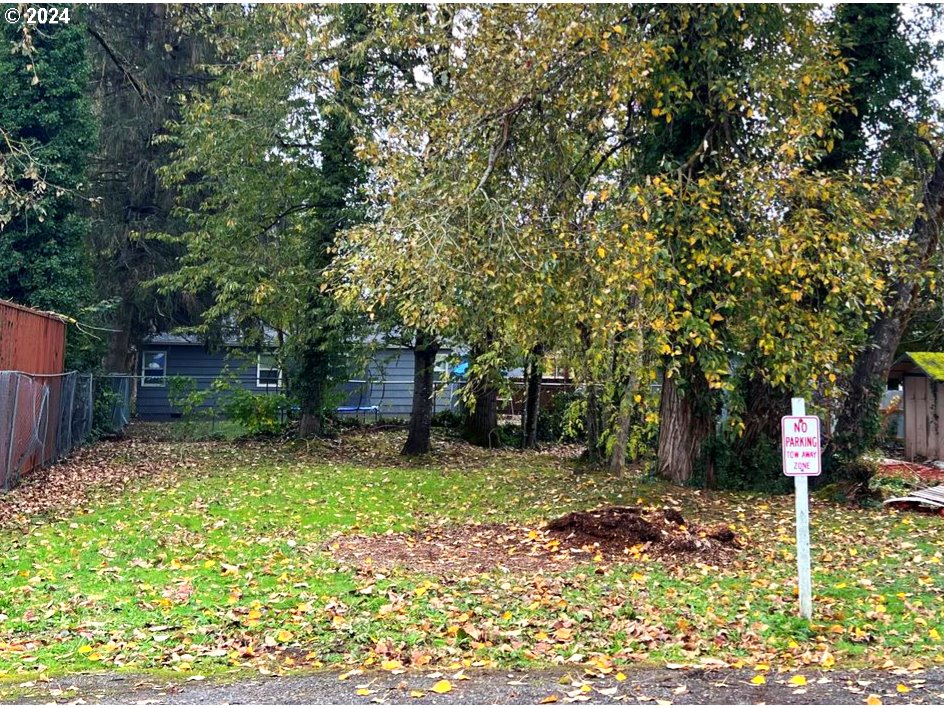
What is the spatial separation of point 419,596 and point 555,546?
2.24 m

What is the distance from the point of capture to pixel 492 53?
10.1 m

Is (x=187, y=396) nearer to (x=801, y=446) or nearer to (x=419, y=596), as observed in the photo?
(x=419, y=596)

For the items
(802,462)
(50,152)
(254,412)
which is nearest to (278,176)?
(50,152)

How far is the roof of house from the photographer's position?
17.6m

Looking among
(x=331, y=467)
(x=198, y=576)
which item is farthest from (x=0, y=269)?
(x=198, y=576)

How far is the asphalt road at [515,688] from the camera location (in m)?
4.42

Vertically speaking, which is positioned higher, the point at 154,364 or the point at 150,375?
the point at 154,364

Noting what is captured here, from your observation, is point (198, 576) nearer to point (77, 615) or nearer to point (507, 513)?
point (77, 615)

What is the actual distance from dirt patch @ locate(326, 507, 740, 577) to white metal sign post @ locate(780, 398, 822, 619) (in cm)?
192

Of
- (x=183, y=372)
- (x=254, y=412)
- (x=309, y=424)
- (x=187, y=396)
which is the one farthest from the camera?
(x=183, y=372)

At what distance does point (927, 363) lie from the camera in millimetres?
18094

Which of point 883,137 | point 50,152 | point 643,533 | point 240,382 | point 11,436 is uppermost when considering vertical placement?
point 50,152

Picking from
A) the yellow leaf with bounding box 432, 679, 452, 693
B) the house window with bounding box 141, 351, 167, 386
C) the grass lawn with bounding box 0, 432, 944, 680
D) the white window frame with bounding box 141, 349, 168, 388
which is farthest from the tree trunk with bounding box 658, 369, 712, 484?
the house window with bounding box 141, 351, 167, 386

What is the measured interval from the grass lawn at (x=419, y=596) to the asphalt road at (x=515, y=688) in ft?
0.74
